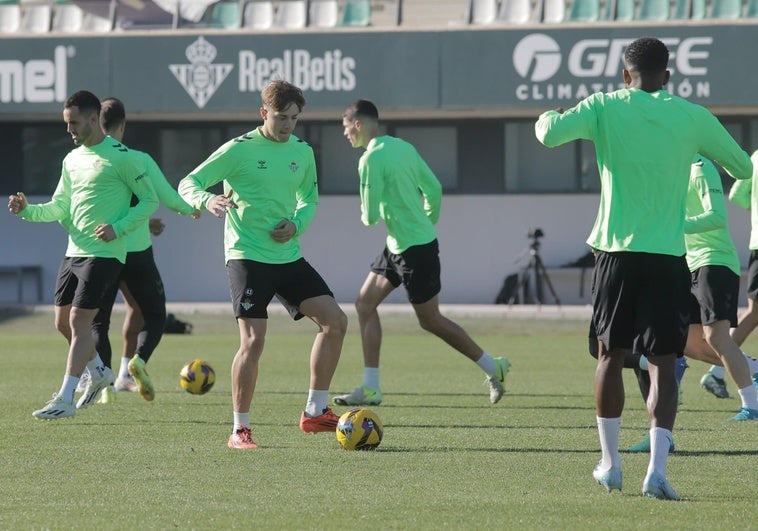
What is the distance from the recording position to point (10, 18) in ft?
85.3

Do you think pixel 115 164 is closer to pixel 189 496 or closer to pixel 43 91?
pixel 189 496

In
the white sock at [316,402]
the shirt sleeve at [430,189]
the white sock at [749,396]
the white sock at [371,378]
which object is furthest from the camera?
the shirt sleeve at [430,189]

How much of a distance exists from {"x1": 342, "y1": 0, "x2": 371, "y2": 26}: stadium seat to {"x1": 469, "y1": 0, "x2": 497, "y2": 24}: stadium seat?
72.3 inches

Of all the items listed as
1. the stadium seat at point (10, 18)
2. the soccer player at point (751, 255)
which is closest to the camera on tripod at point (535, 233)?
the stadium seat at point (10, 18)

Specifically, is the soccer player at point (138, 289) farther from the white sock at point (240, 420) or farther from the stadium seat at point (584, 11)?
the stadium seat at point (584, 11)

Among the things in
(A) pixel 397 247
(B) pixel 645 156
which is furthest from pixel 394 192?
(B) pixel 645 156

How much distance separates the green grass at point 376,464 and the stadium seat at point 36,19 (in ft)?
42.8

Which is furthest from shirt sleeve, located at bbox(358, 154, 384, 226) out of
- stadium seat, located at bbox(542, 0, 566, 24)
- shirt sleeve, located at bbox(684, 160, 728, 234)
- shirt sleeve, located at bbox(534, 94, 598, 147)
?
stadium seat, located at bbox(542, 0, 566, 24)

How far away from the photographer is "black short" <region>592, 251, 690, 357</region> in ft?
21.6

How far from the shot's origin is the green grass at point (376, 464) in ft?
20.3

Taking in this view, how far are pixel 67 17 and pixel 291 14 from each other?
4.45m

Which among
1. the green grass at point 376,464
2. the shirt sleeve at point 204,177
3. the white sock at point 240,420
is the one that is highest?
the shirt sleeve at point 204,177

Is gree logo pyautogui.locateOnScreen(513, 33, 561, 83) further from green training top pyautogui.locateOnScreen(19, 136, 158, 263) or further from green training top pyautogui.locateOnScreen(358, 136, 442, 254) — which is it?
green training top pyautogui.locateOnScreen(19, 136, 158, 263)

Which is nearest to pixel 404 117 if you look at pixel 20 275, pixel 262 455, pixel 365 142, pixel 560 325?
pixel 560 325
